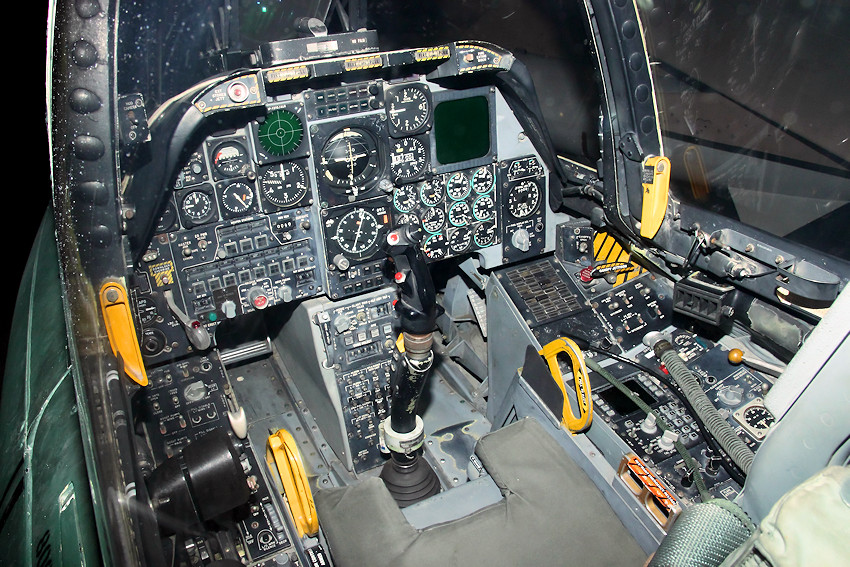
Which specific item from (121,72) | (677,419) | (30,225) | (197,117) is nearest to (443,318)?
(677,419)

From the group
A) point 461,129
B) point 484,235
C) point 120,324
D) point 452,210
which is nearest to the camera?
point 120,324

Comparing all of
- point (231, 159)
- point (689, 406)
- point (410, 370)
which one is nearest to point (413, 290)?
point (410, 370)

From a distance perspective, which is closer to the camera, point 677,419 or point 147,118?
point 147,118

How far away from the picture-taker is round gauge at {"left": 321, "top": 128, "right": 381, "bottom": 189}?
319 cm

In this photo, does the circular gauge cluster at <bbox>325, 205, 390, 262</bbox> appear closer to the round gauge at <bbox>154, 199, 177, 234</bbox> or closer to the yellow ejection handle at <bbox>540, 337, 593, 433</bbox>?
the round gauge at <bbox>154, 199, 177, 234</bbox>

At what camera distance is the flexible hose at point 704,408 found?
8.14 ft

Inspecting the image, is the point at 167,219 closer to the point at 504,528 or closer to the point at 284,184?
the point at 284,184

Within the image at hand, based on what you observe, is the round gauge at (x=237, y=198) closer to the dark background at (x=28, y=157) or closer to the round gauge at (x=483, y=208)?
the round gauge at (x=483, y=208)

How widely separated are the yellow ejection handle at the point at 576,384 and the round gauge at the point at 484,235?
36.6 inches

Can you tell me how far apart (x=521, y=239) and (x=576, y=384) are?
4.09 ft

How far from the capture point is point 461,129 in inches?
138

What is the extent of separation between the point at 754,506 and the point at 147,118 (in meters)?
2.54

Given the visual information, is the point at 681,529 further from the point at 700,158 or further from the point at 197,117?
the point at 197,117

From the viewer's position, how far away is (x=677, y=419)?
285cm
